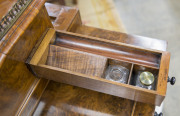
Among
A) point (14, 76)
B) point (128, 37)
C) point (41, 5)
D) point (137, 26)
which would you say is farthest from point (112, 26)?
point (14, 76)

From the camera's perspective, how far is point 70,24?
1209mm

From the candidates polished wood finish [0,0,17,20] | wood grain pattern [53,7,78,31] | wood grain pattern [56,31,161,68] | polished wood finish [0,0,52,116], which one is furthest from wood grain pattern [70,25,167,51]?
polished wood finish [0,0,17,20]

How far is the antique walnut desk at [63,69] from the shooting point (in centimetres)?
75

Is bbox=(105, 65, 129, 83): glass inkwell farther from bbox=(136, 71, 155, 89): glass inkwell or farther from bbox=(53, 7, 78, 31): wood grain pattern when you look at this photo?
bbox=(53, 7, 78, 31): wood grain pattern

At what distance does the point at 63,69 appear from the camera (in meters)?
0.82

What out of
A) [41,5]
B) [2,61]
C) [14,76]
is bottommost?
[14,76]

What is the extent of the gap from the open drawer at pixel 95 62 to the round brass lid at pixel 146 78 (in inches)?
1.0

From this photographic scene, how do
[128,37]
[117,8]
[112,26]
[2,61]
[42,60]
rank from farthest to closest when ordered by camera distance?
[117,8], [112,26], [128,37], [42,60], [2,61]

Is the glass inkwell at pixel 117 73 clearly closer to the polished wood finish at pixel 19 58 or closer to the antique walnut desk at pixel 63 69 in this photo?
the antique walnut desk at pixel 63 69

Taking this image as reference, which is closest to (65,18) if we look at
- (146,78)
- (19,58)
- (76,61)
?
(76,61)

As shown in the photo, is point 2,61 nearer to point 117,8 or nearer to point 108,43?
point 108,43

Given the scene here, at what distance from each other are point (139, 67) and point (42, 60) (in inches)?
20.0

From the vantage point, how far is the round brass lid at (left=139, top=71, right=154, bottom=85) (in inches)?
33.2

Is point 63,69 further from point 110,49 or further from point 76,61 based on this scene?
point 110,49
